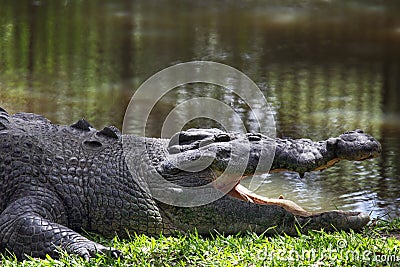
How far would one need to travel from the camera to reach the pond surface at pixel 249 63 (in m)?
6.26

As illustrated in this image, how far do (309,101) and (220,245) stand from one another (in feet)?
15.1

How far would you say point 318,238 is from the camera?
4105mm

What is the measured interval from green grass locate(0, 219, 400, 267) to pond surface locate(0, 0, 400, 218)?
1.08 metres

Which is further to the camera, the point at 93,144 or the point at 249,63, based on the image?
the point at 249,63

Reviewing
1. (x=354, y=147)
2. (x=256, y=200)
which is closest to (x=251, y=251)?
(x=256, y=200)

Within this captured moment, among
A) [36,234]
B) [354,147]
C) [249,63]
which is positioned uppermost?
[354,147]

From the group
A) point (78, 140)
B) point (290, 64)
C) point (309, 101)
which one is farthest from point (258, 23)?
point (78, 140)

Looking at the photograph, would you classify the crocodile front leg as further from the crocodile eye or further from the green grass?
the crocodile eye

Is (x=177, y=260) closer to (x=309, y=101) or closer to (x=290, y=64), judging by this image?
(x=309, y=101)
